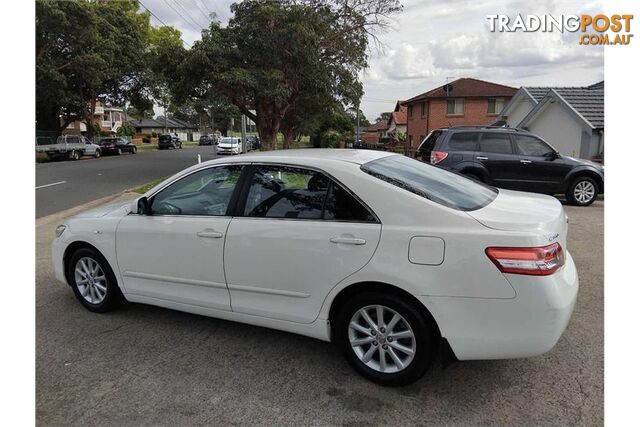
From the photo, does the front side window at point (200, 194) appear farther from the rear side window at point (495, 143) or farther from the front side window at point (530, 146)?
the front side window at point (530, 146)

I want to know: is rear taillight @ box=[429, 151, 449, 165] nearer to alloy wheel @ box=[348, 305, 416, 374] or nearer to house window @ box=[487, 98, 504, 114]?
alloy wheel @ box=[348, 305, 416, 374]

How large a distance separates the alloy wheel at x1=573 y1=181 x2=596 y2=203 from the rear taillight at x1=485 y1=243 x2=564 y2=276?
9.09 metres

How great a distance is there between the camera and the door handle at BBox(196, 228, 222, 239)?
11.6 feet

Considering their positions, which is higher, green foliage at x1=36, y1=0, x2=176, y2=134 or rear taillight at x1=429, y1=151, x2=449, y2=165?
green foliage at x1=36, y1=0, x2=176, y2=134

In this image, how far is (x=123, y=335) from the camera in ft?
12.9

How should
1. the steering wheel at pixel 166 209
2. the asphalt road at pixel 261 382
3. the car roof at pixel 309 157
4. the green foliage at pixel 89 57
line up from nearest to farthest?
1. the asphalt road at pixel 261 382
2. the car roof at pixel 309 157
3. the steering wheel at pixel 166 209
4. the green foliage at pixel 89 57

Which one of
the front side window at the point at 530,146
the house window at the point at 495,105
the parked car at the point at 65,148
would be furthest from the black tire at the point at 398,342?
the house window at the point at 495,105

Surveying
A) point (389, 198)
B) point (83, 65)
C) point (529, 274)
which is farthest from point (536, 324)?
point (83, 65)

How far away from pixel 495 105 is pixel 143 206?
3438 centimetres

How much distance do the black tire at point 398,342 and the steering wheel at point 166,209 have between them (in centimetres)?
166

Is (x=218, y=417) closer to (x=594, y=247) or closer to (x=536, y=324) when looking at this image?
(x=536, y=324)

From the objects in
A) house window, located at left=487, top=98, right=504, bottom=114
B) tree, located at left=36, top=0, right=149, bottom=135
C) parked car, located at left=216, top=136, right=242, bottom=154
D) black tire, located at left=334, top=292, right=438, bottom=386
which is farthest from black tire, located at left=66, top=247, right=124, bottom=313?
house window, located at left=487, top=98, right=504, bottom=114

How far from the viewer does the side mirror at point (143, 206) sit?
13.0 ft

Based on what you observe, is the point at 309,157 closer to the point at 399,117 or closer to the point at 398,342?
the point at 398,342
